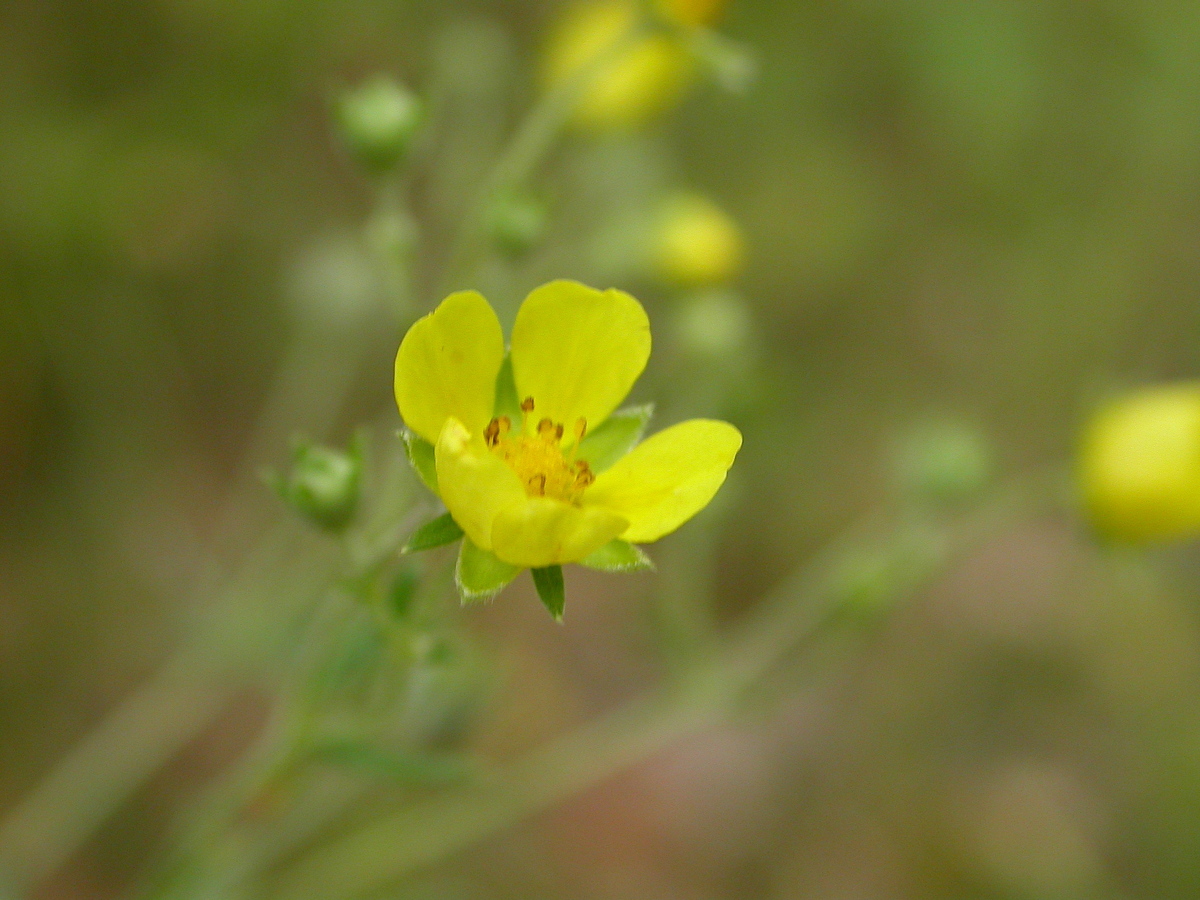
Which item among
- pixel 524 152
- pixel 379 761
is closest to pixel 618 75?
pixel 524 152

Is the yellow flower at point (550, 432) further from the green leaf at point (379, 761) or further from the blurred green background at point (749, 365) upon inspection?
the blurred green background at point (749, 365)

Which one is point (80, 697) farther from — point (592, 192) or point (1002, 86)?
point (1002, 86)

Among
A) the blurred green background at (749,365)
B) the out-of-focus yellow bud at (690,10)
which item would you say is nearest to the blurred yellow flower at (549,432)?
the out-of-focus yellow bud at (690,10)

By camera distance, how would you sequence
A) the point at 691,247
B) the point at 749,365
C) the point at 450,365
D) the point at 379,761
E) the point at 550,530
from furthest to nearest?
the point at 749,365 → the point at 691,247 → the point at 379,761 → the point at 450,365 → the point at 550,530

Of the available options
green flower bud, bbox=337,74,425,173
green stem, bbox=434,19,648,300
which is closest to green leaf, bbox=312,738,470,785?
green stem, bbox=434,19,648,300

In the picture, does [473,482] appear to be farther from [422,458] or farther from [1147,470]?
[1147,470]

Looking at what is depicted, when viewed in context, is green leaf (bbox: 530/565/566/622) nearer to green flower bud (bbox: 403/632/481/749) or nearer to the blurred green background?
green flower bud (bbox: 403/632/481/749)

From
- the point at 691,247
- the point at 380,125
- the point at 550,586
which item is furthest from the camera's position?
the point at 691,247

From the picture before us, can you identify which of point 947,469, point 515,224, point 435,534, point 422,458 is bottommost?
point 435,534
